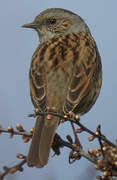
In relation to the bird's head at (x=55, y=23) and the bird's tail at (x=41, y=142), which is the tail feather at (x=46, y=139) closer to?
the bird's tail at (x=41, y=142)

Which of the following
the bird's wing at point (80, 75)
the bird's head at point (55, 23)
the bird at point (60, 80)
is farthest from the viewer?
the bird's head at point (55, 23)

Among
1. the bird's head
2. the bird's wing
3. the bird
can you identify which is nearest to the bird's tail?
the bird

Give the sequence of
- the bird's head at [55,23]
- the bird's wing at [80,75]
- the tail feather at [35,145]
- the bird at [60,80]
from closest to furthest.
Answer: the tail feather at [35,145] → the bird at [60,80] → the bird's wing at [80,75] → the bird's head at [55,23]

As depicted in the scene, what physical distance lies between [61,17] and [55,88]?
187cm

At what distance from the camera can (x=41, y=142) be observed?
3271 mm

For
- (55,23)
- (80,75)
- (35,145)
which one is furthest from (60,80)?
(55,23)

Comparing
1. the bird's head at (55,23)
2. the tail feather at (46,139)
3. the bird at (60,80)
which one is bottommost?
the tail feather at (46,139)

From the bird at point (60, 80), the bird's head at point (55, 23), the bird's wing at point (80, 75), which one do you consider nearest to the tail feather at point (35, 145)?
the bird at point (60, 80)

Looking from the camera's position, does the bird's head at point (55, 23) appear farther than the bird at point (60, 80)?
Yes

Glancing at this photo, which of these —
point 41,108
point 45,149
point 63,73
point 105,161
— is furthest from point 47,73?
point 105,161

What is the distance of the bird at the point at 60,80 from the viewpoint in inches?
131

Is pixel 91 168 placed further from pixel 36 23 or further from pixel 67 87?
pixel 36 23

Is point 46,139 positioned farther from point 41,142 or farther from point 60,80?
point 60,80

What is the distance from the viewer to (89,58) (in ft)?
14.1
